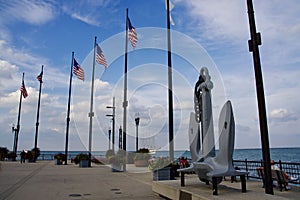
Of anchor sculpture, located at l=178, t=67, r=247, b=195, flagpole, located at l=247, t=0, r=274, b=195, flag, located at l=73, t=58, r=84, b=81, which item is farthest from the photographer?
flag, located at l=73, t=58, r=84, b=81

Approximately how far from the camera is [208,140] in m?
7.90

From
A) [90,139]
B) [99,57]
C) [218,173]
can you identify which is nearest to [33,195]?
[218,173]

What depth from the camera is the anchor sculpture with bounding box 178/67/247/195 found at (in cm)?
659

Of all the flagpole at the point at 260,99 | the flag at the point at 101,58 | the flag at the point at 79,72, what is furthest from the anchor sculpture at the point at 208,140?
the flag at the point at 79,72

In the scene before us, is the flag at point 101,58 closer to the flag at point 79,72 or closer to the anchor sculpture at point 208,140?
the flag at point 79,72

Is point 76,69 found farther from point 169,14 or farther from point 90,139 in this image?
point 169,14

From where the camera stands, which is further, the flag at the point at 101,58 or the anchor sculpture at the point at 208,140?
the flag at the point at 101,58

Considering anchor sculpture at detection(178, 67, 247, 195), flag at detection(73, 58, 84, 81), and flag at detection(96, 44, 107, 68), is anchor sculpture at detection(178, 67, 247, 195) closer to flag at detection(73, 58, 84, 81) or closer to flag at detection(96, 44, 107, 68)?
flag at detection(96, 44, 107, 68)

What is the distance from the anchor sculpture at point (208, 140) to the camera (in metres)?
6.59

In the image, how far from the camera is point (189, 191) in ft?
22.8

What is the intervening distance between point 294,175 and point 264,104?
5162 mm

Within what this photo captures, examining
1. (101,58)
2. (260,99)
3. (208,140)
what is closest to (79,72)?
(101,58)

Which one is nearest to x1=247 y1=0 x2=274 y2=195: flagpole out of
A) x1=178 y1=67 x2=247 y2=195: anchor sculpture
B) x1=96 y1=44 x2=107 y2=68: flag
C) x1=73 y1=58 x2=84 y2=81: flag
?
x1=178 y1=67 x2=247 y2=195: anchor sculpture

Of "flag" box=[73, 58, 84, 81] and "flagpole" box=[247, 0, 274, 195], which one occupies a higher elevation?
"flag" box=[73, 58, 84, 81]
